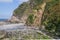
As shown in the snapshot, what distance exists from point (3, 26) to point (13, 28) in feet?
0.58

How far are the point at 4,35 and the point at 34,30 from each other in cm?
53

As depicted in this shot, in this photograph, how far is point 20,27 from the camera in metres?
2.89

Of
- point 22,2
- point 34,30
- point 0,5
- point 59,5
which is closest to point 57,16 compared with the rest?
point 59,5

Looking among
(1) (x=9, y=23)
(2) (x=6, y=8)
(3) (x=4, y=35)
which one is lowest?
(3) (x=4, y=35)

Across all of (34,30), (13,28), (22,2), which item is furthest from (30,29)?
(22,2)

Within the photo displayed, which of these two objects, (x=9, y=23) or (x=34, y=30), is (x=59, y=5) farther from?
(x=9, y=23)

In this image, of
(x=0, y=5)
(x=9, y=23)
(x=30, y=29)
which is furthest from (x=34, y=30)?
(x=0, y=5)

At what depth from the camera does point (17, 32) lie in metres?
2.88

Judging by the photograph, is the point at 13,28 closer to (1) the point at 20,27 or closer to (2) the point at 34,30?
(1) the point at 20,27

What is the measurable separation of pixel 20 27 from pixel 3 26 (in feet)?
0.97

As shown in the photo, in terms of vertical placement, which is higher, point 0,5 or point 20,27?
point 0,5

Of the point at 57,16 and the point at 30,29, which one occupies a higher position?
the point at 57,16

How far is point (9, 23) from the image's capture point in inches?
112

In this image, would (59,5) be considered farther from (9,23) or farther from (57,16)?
(9,23)
